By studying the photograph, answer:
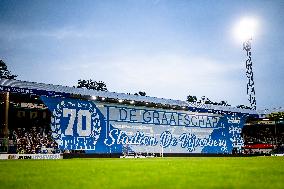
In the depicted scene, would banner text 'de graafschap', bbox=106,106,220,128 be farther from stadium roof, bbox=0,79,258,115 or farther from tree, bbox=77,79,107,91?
tree, bbox=77,79,107,91

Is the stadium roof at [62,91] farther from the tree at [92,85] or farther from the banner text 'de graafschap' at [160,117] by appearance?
the tree at [92,85]

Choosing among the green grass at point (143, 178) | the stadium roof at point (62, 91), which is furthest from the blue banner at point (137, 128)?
the green grass at point (143, 178)

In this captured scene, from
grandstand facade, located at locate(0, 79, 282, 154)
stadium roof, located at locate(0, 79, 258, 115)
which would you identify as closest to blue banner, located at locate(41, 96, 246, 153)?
grandstand facade, located at locate(0, 79, 282, 154)

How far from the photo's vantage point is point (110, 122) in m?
37.0

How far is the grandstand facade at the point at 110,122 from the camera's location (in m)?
32.9

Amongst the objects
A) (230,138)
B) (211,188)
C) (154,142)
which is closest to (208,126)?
(230,138)

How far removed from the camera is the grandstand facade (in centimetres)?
3291

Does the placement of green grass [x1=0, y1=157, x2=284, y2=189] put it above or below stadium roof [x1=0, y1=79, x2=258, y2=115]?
below

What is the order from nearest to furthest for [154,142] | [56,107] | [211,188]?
[211,188] → [56,107] → [154,142]

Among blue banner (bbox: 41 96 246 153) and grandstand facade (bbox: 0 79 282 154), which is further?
blue banner (bbox: 41 96 246 153)

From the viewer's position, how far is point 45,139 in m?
35.9

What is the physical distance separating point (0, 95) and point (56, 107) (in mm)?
5589

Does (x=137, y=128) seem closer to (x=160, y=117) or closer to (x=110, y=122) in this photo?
(x=110, y=122)

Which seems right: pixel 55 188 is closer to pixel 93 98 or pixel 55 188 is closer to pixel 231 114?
pixel 93 98
